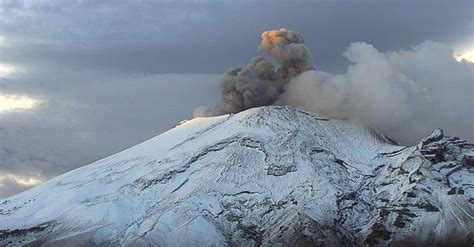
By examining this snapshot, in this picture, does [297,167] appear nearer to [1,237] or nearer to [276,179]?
[276,179]

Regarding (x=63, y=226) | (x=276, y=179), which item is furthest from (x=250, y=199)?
(x=63, y=226)

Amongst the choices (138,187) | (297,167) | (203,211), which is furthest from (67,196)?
(297,167)

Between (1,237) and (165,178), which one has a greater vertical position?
(165,178)

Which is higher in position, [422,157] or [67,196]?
[422,157]

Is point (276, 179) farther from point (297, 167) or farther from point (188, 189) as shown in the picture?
point (188, 189)

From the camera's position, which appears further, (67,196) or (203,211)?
(67,196)

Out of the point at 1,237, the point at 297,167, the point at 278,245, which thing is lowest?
the point at 1,237
